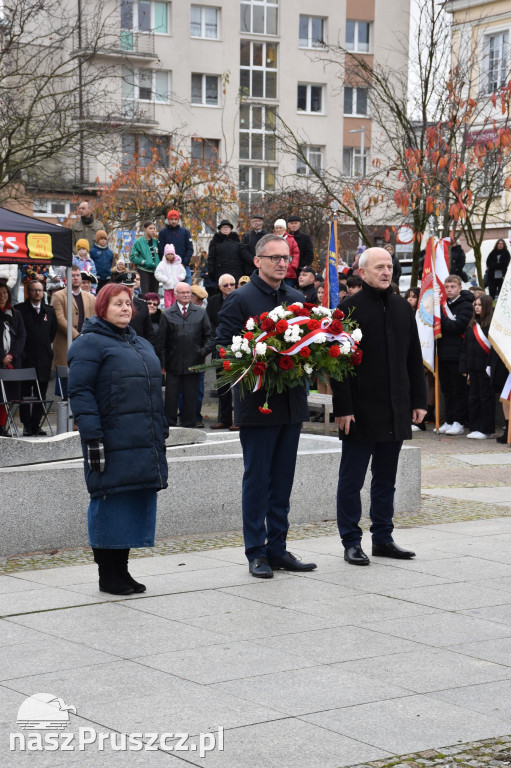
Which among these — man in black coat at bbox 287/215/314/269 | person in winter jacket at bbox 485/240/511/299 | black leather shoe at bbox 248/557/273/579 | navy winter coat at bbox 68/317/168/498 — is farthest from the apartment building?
navy winter coat at bbox 68/317/168/498

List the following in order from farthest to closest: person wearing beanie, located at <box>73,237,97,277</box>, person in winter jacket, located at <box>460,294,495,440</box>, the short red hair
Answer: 1. person wearing beanie, located at <box>73,237,97,277</box>
2. person in winter jacket, located at <box>460,294,495,440</box>
3. the short red hair

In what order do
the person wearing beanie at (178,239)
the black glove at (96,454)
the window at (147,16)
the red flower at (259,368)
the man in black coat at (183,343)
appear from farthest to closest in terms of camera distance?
1. the window at (147,16)
2. the person wearing beanie at (178,239)
3. the man in black coat at (183,343)
4. the red flower at (259,368)
5. the black glove at (96,454)

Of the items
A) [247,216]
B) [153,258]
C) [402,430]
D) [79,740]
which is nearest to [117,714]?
[79,740]

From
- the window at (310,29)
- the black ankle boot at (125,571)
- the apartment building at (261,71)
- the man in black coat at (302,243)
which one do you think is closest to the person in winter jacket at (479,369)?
the man in black coat at (302,243)

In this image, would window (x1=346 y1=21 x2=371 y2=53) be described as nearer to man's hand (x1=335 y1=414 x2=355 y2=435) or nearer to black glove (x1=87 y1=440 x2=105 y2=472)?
man's hand (x1=335 y1=414 x2=355 y2=435)

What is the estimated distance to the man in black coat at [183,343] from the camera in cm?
1742

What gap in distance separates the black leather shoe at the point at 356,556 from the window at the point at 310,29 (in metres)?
55.5

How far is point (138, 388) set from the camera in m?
7.37

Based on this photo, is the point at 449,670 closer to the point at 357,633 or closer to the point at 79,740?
the point at 357,633

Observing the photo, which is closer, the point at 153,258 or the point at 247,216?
the point at 153,258

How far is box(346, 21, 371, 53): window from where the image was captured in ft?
201

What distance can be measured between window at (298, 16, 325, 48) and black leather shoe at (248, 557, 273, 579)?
56.0 m

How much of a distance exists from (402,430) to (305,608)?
5.73 ft

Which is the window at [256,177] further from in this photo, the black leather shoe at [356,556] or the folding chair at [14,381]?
the black leather shoe at [356,556]
